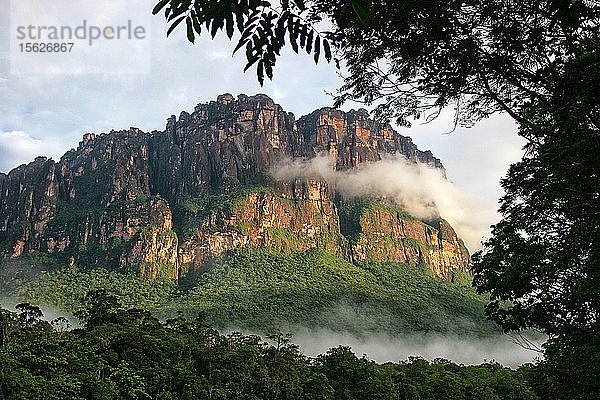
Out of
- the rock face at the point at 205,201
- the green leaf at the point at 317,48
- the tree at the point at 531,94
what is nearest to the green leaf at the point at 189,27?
the green leaf at the point at 317,48

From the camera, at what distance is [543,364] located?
9.86 meters

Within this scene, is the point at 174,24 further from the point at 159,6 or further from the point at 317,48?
the point at 317,48

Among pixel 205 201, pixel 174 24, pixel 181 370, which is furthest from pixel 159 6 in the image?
pixel 205 201

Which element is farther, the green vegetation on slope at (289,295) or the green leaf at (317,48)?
the green vegetation on slope at (289,295)

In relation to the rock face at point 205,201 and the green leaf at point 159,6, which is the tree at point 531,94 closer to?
the green leaf at point 159,6

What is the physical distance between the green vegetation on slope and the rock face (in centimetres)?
409

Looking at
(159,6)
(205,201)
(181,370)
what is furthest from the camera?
(205,201)

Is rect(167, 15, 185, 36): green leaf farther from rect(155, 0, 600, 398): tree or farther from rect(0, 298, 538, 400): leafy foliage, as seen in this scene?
rect(0, 298, 538, 400): leafy foliage

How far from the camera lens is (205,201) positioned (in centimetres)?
9381

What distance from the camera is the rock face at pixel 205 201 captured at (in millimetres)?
84125

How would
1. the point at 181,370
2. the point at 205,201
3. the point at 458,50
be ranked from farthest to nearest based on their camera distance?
the point at 205,201 → the point at 181,370 → the point at 458,50

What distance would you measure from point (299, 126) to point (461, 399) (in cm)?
8894

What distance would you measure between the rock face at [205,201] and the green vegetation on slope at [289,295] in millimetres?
4090

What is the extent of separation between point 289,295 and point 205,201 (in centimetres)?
2929
